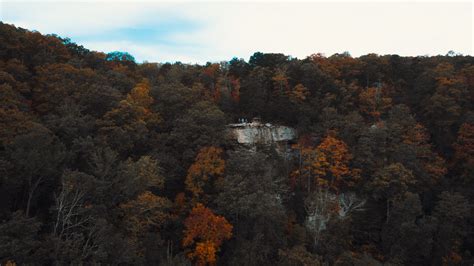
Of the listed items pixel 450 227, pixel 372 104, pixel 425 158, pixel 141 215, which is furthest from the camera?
pixel 372 104

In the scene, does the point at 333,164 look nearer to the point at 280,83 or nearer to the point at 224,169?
the point at 224,169

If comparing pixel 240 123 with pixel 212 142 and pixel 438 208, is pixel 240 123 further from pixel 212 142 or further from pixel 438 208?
pixel 438 208

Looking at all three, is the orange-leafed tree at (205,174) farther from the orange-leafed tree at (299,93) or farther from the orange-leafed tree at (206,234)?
the orange-leafed tree at (299,93)

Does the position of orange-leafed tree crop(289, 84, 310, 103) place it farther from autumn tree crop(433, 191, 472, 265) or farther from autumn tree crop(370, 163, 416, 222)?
autumn tree crop(433, 191, 472, 265)

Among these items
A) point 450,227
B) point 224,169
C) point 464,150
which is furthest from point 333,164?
point 464,150

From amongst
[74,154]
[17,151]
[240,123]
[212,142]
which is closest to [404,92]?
[240,123]

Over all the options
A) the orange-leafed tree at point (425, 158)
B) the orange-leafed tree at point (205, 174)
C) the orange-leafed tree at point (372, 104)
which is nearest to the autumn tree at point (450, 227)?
the orange-leafed tree at point (425, 158)
